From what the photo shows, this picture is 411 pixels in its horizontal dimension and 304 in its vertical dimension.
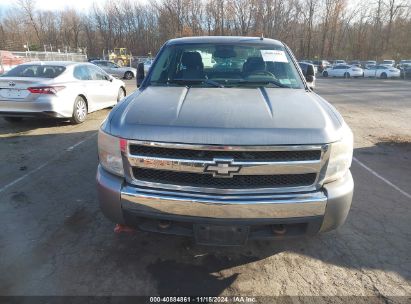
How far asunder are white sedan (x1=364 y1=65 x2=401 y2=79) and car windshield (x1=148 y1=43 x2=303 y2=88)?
36.6m

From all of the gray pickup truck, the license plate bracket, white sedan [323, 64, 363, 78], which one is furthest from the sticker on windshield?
white sedan [323, 64, 363, 78]

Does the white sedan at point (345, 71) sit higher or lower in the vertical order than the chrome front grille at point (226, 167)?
lower

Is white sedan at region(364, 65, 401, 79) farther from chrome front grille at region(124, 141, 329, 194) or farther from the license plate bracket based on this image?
the license plate bracket

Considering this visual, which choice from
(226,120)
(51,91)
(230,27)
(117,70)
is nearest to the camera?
(226,120)

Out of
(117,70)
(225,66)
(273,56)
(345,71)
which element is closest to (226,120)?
(225,66)

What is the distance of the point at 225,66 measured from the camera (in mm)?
4105

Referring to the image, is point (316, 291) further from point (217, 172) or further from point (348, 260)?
point (217, 172)

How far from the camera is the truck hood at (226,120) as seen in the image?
2.42m

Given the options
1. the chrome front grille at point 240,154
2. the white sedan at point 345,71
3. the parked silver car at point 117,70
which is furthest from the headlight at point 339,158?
the white sedan at point 345,71

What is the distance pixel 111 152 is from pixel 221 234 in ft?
3.44

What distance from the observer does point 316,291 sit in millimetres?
2734

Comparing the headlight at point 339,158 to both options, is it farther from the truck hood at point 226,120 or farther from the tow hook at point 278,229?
the tow hook at point 278,229

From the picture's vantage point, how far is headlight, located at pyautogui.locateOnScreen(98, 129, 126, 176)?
101 inches

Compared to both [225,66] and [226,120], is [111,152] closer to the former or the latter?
[226,120]
